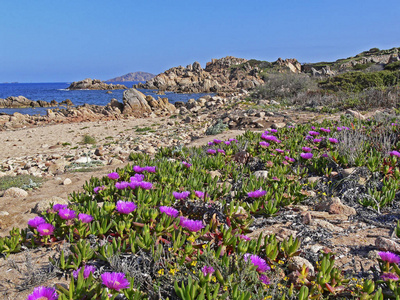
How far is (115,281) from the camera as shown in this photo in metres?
1.49

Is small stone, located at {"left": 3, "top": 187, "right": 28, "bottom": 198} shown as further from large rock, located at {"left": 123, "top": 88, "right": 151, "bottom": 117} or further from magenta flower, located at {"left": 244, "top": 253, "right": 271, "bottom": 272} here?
large rock, located at {"left": 123, "top": 88, "right": 151, "bottom": 117}

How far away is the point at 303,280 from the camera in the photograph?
5.32ft

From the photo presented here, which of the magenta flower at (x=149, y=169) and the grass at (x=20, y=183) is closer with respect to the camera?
the magenta flower at (x=149, y=169)

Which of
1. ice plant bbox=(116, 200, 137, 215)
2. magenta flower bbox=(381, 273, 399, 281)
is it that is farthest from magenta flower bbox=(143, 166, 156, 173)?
magenta flower bbox=(381, 273, 399, 281)

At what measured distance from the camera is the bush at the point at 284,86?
56.1 feet

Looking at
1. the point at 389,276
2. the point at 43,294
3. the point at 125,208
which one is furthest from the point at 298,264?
the point at 43,294

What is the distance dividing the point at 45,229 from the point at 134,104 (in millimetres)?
19486

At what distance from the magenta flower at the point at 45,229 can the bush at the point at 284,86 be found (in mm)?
16012

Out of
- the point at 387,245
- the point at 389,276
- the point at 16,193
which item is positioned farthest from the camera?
the point at 16,193

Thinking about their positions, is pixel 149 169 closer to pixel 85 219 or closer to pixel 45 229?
pixel 85 219

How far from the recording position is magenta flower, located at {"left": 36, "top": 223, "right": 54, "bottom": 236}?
2043mm

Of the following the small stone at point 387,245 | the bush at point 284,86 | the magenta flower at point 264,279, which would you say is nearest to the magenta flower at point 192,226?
the magenta flower at point 264,279

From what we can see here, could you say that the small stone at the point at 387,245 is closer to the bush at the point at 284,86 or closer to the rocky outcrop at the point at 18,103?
the bush at the point at 284,86

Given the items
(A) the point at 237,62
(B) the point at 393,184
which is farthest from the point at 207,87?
(B) the point at 393,184
